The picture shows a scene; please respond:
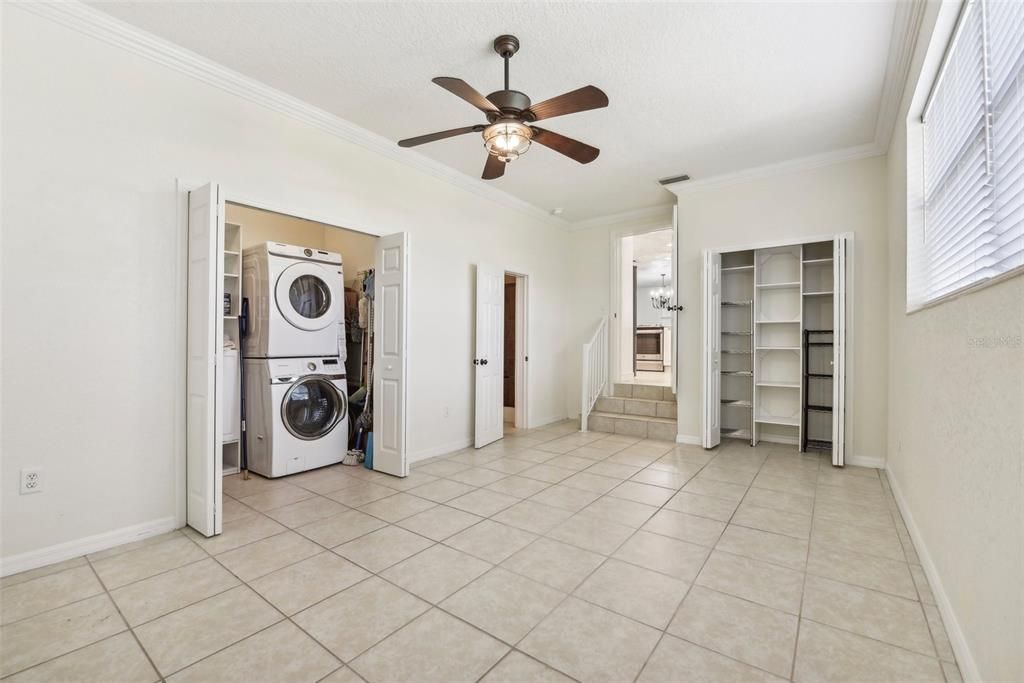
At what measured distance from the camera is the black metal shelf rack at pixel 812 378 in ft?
15.4

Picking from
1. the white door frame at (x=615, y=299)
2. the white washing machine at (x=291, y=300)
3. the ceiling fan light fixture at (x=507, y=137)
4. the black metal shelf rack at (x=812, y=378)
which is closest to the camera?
the ceiling fan light fixture at (x=507, y=137)

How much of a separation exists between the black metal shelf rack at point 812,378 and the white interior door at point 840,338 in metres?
0.34

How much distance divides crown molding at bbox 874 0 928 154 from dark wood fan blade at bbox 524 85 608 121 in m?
1.71

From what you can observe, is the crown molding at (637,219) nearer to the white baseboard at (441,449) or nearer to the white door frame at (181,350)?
the white baseboard at (441,449)

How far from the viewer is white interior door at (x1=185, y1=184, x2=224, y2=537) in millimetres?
2736

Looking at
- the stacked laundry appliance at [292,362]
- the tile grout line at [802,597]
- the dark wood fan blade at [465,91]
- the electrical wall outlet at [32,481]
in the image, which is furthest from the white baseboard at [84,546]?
the tile grout line at [802,597]

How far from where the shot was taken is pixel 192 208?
114 inches

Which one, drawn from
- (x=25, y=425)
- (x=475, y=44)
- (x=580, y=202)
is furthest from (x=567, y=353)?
(x=25, y=425)

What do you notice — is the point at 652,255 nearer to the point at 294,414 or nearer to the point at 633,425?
the point at 633,425

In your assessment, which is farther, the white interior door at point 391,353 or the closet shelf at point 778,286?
the closet shelf at point 778,286

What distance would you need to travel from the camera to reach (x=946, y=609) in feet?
6.19

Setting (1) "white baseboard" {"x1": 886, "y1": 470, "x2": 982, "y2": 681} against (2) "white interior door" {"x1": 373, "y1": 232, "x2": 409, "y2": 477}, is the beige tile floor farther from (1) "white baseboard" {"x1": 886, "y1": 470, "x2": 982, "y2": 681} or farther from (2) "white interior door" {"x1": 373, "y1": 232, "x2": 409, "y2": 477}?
(2) "white interior door" {"x1": 373, "y1": 232, "x2": 409, "y2": 477}

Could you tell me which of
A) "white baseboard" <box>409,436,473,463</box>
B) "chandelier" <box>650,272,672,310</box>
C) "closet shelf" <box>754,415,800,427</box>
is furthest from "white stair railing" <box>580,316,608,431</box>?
"chandelier" <box>650,272,672,310</box>

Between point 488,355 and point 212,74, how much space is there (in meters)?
3.39
